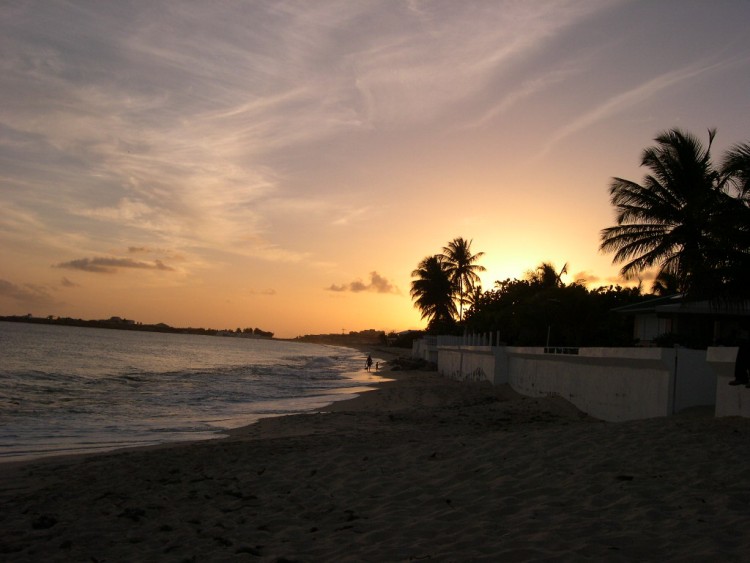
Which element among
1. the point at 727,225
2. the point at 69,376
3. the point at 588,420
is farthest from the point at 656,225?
the point at 69,376

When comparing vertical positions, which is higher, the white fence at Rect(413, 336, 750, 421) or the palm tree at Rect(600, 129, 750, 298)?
the palm tree at Rect(600, 129, 750, 298)

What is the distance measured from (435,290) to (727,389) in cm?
5628

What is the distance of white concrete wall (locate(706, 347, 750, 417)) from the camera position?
30.9 feet

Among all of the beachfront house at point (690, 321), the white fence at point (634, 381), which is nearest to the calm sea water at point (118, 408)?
the white fence at point (634, 381)

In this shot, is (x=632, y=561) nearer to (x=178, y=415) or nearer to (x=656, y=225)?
(x=178, y=415)

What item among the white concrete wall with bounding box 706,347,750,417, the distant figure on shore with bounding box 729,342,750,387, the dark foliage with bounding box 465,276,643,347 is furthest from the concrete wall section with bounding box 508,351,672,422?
the dark foliage with bounding box 465,276,643,347

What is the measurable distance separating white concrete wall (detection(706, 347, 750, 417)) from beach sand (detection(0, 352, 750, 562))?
309 mm

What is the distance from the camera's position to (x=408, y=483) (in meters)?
7.71

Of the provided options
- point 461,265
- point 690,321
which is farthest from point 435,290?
point 690,321

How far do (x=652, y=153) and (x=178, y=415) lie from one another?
20.4 meters

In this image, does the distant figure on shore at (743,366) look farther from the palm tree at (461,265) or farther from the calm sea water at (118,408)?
the palm tree at (461,265)

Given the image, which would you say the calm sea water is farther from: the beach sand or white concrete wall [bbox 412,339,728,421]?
white concrete wall [bbox 412,339,728,421]

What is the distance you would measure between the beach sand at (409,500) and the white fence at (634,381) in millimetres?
498

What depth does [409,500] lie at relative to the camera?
697 cm
